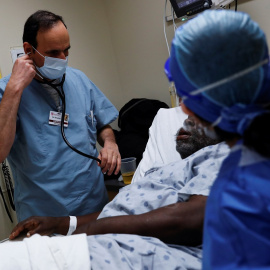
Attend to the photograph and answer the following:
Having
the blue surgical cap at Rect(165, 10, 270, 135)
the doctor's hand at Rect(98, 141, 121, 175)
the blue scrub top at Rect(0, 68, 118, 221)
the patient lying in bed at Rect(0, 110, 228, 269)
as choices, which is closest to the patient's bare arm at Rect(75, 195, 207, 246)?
the patient lying in bed at Rect(0, 110, 228, 269)

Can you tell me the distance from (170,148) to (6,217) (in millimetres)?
1378

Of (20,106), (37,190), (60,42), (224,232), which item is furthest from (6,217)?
(224,232)

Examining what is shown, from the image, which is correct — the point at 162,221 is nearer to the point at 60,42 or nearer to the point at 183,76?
the point at 183,76

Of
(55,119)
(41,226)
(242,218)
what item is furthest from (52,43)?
(242,218)

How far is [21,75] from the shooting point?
4.94ft

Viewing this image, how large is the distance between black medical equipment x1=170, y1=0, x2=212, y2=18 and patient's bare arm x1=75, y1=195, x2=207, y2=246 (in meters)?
1.36

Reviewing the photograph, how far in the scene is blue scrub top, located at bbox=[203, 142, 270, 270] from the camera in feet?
1.97

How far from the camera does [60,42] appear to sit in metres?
1.56

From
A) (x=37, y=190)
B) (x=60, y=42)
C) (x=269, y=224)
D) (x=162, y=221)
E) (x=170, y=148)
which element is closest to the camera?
(x=269, y=224)

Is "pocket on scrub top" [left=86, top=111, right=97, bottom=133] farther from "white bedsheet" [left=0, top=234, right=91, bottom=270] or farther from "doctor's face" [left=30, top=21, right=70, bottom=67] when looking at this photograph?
"white bedsheet" [left=0, top=234, right=91, bottom=270]

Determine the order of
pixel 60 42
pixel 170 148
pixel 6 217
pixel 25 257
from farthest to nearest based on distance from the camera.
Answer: pixel 6 217, pixel 170 148, pixel 60 42, pixel 25 257

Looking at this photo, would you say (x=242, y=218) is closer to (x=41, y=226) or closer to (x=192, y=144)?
(x=41, y=226)

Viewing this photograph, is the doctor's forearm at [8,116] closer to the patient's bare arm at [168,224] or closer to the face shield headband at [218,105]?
the patient's bare arm at [168,224]

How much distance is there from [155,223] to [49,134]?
0.75 m
